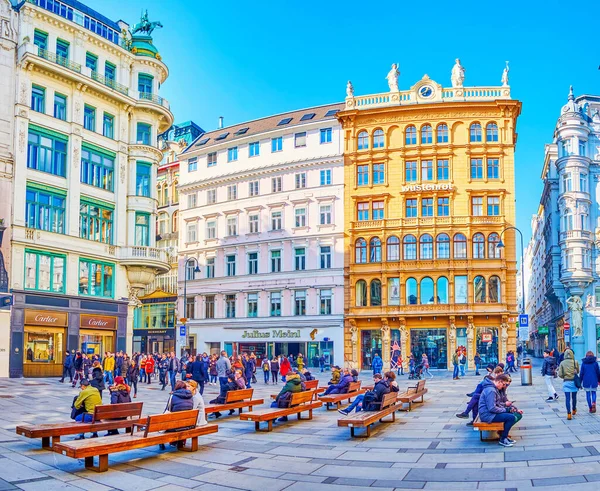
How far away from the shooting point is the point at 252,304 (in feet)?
188

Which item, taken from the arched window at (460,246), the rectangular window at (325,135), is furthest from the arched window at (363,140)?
the arched window at (460,246)

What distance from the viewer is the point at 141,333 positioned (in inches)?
2670

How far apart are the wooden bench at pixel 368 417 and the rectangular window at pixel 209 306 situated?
43.3 m

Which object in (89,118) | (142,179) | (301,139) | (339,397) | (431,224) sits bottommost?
(339,397)

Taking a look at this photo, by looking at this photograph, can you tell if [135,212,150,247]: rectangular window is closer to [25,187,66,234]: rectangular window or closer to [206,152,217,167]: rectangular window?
[25,187,66,234]: rectangular window

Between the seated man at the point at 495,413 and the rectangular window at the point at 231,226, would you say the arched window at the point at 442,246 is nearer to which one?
the rectangular window at the point at 231,226

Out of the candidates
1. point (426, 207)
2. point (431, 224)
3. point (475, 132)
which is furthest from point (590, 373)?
point (475, 132)

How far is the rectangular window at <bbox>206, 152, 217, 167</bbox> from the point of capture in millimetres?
61719

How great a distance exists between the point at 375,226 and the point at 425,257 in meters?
4.64

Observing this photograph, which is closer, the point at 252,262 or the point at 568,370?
the point at 568,370

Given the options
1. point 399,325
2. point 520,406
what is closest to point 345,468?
point 520,406

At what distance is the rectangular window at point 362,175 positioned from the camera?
5459 cm

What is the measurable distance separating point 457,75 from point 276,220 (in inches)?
745

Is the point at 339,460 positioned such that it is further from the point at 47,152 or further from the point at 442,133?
the point at 442,133
